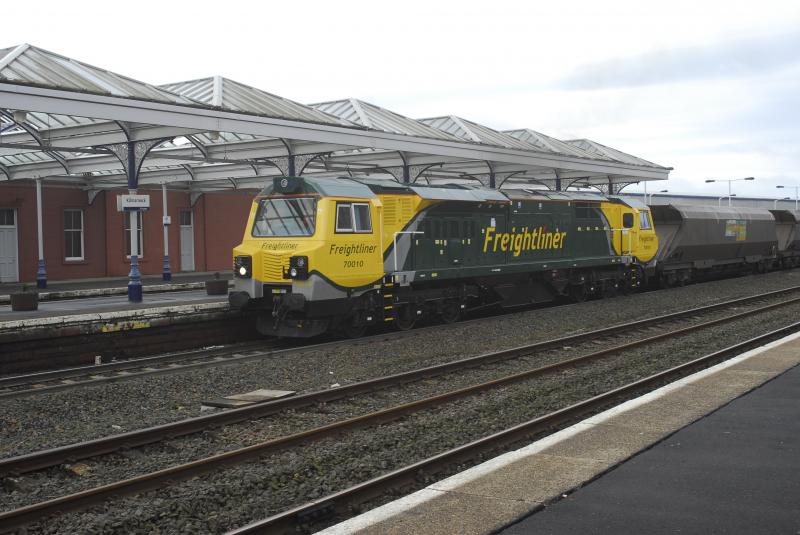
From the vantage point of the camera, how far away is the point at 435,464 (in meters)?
7.94

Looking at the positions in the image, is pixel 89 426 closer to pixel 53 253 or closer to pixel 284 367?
pixel 284 367

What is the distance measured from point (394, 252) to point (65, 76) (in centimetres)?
951

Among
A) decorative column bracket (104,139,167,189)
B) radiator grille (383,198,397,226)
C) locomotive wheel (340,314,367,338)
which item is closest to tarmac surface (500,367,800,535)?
locomotive wheel (340,314,367,338)

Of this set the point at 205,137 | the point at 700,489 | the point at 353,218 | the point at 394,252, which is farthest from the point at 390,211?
the point at 205,137

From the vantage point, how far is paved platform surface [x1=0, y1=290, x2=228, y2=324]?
17906mm

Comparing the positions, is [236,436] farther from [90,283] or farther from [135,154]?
[90,283]

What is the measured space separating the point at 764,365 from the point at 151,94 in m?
16.6

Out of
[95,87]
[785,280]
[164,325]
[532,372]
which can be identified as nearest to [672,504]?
[532,372]

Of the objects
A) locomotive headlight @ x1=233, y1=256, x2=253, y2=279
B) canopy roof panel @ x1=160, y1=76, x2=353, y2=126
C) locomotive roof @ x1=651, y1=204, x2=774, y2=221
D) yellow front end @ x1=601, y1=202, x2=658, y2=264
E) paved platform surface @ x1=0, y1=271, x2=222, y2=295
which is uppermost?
canopy roof panel @ x1=160, y1=76, x2=353, y2=126

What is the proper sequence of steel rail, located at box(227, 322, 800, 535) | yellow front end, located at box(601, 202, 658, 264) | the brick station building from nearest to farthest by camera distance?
steel rail, located at box(227, 322, 800, 535)
yellow front end, located at box(601, 202, 658, 264)
the brick station building

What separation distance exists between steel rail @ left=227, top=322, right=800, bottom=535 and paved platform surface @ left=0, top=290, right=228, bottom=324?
10.9m

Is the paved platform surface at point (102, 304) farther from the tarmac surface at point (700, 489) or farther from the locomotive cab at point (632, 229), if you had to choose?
the tarmac surface at point (700, 489)

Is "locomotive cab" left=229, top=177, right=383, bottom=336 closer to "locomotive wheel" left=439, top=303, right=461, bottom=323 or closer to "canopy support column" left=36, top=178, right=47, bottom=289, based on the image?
"locomotive wheel" left=439, top=303, right=461, bottom=323

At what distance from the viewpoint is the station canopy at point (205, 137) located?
773 inches
